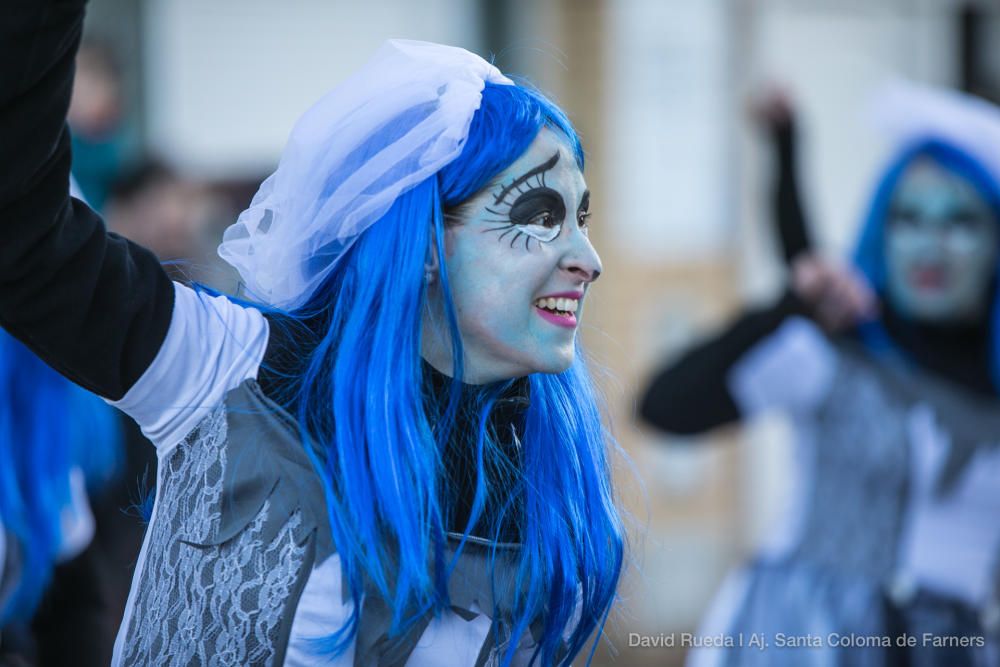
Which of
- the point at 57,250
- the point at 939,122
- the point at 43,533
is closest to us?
the point at 57,250

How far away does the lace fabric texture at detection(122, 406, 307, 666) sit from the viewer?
148cm

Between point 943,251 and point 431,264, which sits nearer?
point 431,264

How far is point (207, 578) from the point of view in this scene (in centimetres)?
150

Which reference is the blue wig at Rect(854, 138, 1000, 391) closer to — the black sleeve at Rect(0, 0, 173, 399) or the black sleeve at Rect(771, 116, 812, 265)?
the black sleeve at Rect(771, 116, 812, 265)

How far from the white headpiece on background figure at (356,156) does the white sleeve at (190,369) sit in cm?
9

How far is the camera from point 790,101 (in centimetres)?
343

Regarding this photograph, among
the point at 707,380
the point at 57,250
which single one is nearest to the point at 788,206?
the point at 707,380

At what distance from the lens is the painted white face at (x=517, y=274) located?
1629mm

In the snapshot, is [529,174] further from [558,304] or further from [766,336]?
[766,336]

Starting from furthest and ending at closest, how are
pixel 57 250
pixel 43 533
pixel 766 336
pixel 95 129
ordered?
pixel 95 129, pixel 766 336, pixel 43 533, pixel 57 250

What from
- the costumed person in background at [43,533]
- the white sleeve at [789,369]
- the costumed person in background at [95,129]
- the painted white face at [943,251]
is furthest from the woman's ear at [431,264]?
the costumed person in background at [95,129]

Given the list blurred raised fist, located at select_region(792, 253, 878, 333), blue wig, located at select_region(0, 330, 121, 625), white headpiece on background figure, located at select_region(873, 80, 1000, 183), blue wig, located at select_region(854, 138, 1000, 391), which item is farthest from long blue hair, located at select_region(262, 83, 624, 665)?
white headpiece on background figure, located at select_region(873, 80, 1000, 183)

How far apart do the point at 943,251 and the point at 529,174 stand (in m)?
1.97

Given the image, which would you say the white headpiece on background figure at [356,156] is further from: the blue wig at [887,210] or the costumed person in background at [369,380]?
the blue wig at [887,210]
